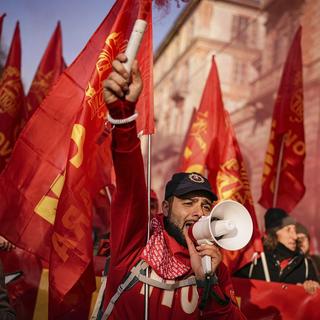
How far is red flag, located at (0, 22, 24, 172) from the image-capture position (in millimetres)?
4430

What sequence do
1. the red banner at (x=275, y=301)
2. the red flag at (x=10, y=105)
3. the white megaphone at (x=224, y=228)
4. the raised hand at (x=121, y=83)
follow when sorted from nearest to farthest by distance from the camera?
the raised hand at (x=121, y=83) → the white megaphone at (x=224, y=228) → the red banner at (x=275, y=301) → the red flag at (x=10, y=105)

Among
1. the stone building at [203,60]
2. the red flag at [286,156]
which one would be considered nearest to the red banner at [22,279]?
the red flag at [286,156]

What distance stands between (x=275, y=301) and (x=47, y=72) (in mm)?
4210

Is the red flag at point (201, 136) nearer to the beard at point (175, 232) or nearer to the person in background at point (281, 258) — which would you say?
the person in background at point (281, 258)

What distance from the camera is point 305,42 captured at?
13.9m

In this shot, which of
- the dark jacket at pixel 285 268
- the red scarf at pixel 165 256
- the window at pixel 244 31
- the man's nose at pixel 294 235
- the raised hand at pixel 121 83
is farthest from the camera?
the window at pixel 244 31

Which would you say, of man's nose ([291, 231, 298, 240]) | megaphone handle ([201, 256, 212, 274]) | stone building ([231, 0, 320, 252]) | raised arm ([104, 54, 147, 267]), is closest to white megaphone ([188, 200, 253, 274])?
megaphone handle ([201, 256, 212, 274])

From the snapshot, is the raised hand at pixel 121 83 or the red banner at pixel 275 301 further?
the red banner at pixel 275 301

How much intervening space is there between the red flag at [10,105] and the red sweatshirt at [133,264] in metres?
2.75

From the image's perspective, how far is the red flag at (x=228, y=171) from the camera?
12.9 feet

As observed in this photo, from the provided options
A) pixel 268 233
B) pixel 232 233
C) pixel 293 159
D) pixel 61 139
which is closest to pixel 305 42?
pixel 293 159

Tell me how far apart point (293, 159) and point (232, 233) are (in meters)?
3.39

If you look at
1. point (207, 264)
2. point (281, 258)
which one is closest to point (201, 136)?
point (281, 258)

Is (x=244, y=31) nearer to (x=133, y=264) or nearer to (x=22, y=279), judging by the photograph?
(x=22, y=279)
